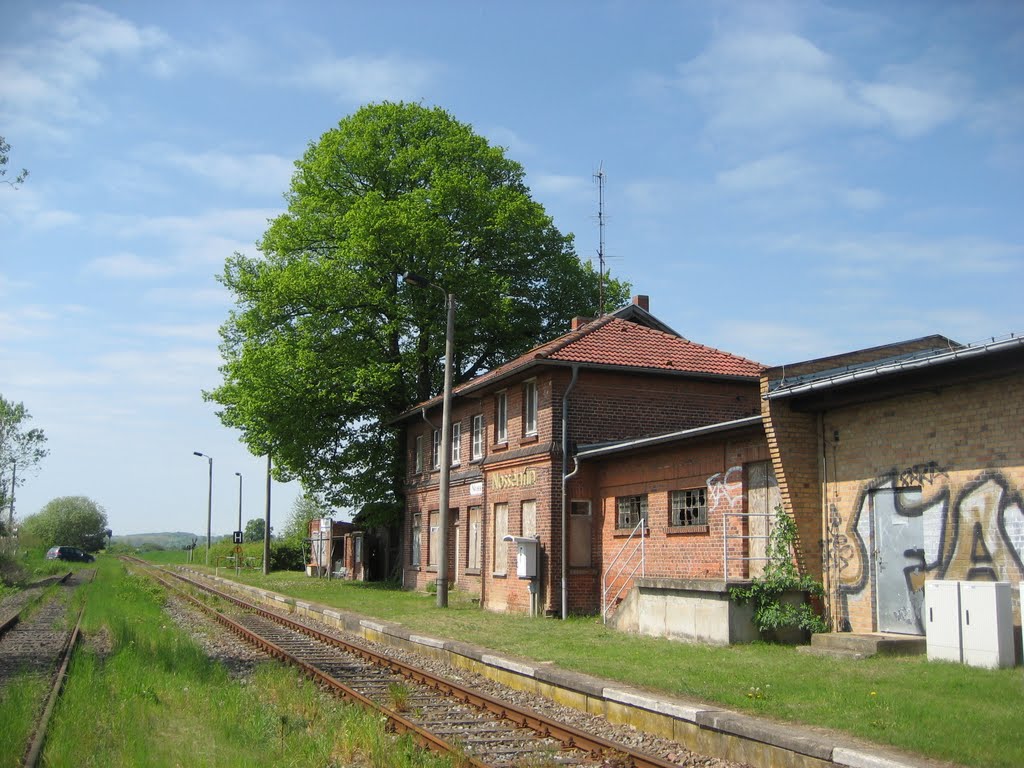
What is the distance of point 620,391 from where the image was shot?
2327 centimetres

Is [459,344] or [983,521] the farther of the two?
[459,344]

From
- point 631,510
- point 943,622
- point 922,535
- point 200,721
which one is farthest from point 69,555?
point 943,622

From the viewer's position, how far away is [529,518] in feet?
77.0

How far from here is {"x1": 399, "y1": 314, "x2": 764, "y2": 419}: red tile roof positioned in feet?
74.3

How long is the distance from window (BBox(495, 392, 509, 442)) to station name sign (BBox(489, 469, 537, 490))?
39.3 inches

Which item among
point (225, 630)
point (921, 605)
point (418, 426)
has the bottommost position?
point (225, 630)

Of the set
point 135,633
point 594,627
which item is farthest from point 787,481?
point 135,633

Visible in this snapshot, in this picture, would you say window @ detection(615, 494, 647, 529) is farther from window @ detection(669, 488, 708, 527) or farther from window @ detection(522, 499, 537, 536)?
window @ detection(522, 499, 537, 536)

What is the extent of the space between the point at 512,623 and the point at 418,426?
13582 millimetres

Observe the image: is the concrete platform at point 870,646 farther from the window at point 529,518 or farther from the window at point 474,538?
the window at point 474,538

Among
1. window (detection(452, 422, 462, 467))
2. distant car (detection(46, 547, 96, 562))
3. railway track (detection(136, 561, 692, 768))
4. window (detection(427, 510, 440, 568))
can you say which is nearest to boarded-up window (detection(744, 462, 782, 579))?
railway track (detection(136, 561, 692, 768))

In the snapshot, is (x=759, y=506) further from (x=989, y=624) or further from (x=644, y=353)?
(x=644, y=353)

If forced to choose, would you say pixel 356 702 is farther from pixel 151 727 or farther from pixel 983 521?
pixel 983 521

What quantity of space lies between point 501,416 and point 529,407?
1876 mm
